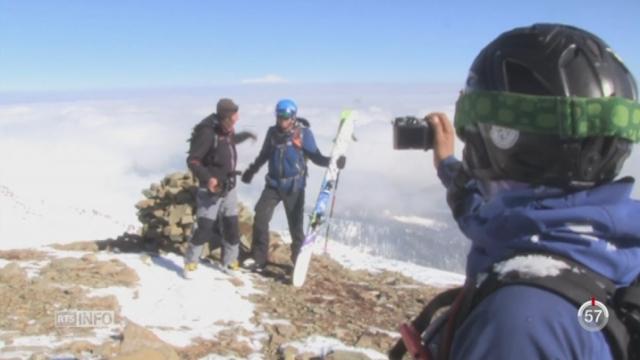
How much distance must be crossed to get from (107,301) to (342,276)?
4567mm

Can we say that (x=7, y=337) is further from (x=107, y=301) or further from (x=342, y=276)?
(x=342, y=276)

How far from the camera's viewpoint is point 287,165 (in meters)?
10.3

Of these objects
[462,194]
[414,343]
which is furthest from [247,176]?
[414,343]

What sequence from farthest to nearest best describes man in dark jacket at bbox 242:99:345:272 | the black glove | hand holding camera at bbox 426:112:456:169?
1. the black glove
2. man in dark jacket at bbox 242:99:345:272
3. hand holding camera at bbox 426:112:456:169

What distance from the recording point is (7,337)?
7055 mm

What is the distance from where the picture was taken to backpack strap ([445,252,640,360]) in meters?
1.38

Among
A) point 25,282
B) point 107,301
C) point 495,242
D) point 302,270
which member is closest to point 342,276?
point 302,270

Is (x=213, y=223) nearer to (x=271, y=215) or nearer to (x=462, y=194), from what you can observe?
(x=271, y=215)

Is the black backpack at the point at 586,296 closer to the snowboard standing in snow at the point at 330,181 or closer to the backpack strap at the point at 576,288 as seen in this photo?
the backpack strap at the point at 576,288

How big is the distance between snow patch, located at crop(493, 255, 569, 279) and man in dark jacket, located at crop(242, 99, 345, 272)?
8.75 m

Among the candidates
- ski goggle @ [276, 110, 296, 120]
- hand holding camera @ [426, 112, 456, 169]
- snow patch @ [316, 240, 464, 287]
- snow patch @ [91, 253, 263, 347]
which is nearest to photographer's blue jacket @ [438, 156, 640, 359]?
hand holding camera @ [426, 112, 456, 169]

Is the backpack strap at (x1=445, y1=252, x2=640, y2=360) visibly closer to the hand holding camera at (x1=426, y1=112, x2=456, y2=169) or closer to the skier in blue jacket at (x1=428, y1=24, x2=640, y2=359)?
the skier in blue jacket at (x1=428, y1=24, x2=640, y2=359)

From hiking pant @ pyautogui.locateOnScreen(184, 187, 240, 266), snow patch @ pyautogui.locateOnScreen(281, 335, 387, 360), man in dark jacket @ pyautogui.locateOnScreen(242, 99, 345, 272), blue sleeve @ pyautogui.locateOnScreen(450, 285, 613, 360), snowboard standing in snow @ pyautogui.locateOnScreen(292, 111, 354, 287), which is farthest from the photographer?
snowboard standing in snow @ pyautogui.locateOnScreen(292, 111, 354, 287)

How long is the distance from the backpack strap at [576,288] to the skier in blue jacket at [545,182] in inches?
0.6
